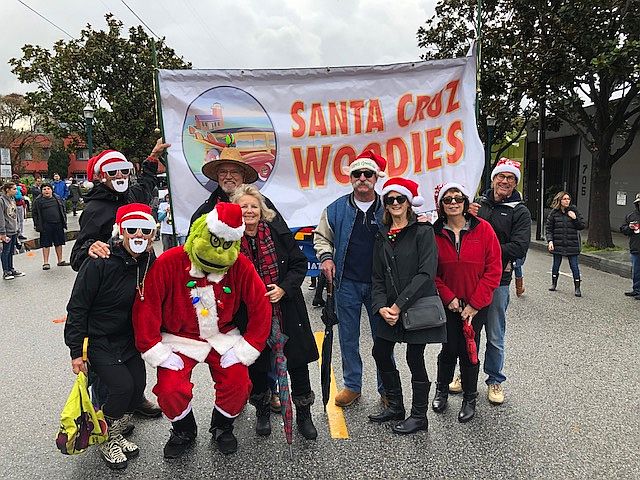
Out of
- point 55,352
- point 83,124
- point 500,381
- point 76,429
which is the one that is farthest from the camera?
point 83,124

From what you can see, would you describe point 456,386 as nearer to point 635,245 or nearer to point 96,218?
point 96,218

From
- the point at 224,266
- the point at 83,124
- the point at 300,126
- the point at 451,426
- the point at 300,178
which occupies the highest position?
the point at 83,124

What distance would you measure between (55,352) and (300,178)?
327 cm

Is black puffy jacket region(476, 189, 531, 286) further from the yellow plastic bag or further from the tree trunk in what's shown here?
the tree trunk

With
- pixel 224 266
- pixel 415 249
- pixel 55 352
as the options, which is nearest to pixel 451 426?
pixel 415 249

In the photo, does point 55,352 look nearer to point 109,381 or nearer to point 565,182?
point 109,381

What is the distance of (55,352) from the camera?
5609 mm

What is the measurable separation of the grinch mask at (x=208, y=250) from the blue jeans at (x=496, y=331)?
211 centimetres

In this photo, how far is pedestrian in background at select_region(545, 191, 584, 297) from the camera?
8.49 meters

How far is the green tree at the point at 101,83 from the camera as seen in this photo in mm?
24328

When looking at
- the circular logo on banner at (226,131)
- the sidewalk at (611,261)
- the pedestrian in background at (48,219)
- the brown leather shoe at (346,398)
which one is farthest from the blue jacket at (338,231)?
the pedestrian in background at (48,219)

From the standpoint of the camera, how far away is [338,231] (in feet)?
12.8

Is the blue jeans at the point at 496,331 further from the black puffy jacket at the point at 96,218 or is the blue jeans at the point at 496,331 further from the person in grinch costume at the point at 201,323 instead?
the black puffy jacket at the point at 96,218

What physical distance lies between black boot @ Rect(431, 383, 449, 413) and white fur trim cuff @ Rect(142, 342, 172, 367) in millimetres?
2037
